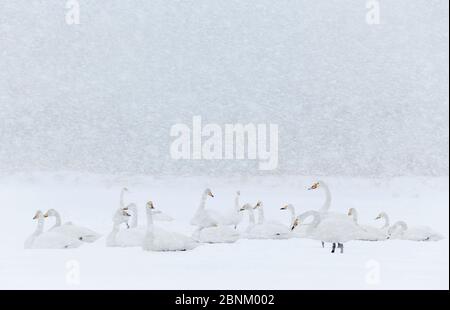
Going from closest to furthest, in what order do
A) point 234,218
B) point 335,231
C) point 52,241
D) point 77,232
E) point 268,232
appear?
1. point 335,231
2. point 52,241
3. point 77,232
4. point 268,232
5. point 234,218

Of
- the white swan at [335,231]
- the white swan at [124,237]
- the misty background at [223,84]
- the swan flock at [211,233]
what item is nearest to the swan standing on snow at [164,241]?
the swan flock at [211,233]

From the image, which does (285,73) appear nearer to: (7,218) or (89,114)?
(89,114)

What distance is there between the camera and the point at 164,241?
321 inches

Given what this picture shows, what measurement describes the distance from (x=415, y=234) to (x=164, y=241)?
4.01 m

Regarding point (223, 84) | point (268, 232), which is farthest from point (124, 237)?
point (223, 84)

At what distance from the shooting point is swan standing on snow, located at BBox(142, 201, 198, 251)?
8.16 metres

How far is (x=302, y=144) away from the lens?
98.1ft

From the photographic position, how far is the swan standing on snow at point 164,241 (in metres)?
8.16

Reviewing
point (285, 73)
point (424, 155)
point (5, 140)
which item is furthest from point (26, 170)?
point (424, 155)

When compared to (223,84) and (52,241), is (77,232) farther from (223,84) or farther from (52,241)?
(223,84)

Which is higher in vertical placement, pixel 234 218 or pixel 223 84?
pixel 223 84

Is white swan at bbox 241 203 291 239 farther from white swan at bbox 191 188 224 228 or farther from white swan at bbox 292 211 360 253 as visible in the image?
white swan at bbox 292 211 360 253

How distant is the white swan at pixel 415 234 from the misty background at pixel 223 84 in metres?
17.9

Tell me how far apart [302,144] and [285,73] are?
19.7 feet
